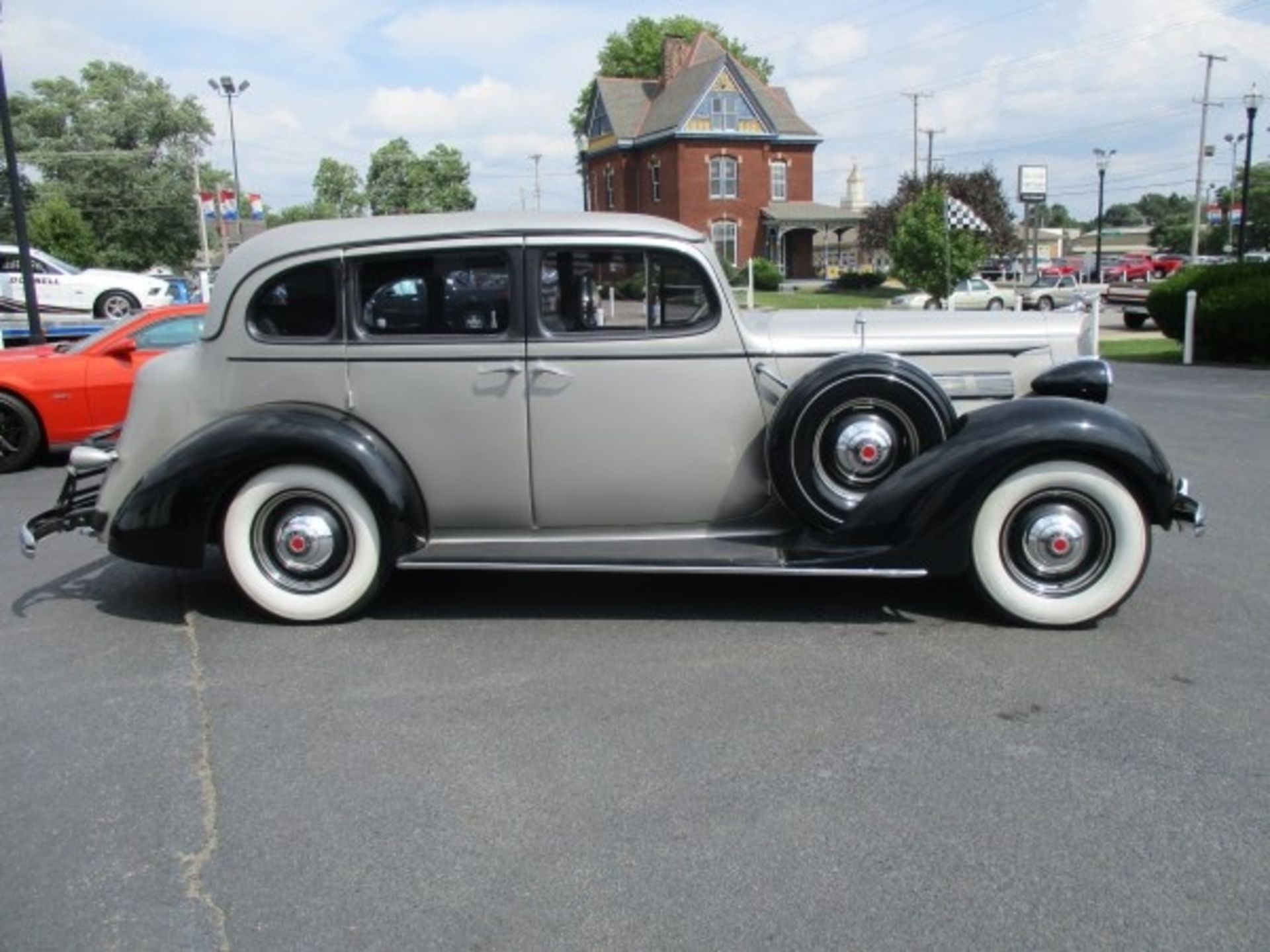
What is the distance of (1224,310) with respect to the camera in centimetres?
1599

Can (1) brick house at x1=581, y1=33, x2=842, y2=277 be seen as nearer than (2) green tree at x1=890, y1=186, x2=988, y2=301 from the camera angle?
No

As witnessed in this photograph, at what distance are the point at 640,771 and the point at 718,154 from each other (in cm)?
5367

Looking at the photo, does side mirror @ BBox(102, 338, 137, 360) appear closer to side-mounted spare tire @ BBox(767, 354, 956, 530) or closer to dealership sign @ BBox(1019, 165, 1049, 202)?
side-mounted spare tire @ BBox(767, 354, 956, 530)

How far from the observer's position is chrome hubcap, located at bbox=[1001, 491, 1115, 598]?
180 inches

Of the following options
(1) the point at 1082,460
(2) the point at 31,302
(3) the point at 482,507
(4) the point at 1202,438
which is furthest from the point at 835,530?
(2) the point at 31,302

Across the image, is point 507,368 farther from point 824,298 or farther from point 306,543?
point 824,298

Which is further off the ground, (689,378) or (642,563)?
(689,378)

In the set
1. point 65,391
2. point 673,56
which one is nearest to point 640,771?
point 65,391

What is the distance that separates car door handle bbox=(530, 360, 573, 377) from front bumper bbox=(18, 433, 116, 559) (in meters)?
2.23

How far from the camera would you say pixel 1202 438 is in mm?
9516

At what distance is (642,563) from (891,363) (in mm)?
1459

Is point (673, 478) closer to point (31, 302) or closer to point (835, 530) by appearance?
point (835, 530)

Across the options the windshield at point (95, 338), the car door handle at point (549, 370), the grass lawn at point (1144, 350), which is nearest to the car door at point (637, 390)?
the car door handle at point (549, 370)

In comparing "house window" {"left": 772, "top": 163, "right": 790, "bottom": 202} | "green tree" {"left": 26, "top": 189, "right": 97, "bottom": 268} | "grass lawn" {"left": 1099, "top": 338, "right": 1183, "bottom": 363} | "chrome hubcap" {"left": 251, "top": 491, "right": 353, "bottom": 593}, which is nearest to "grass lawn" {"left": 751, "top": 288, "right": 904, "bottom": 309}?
"house window" {"left": 772, "top": 163, "right": 790, "bottom": 202}
